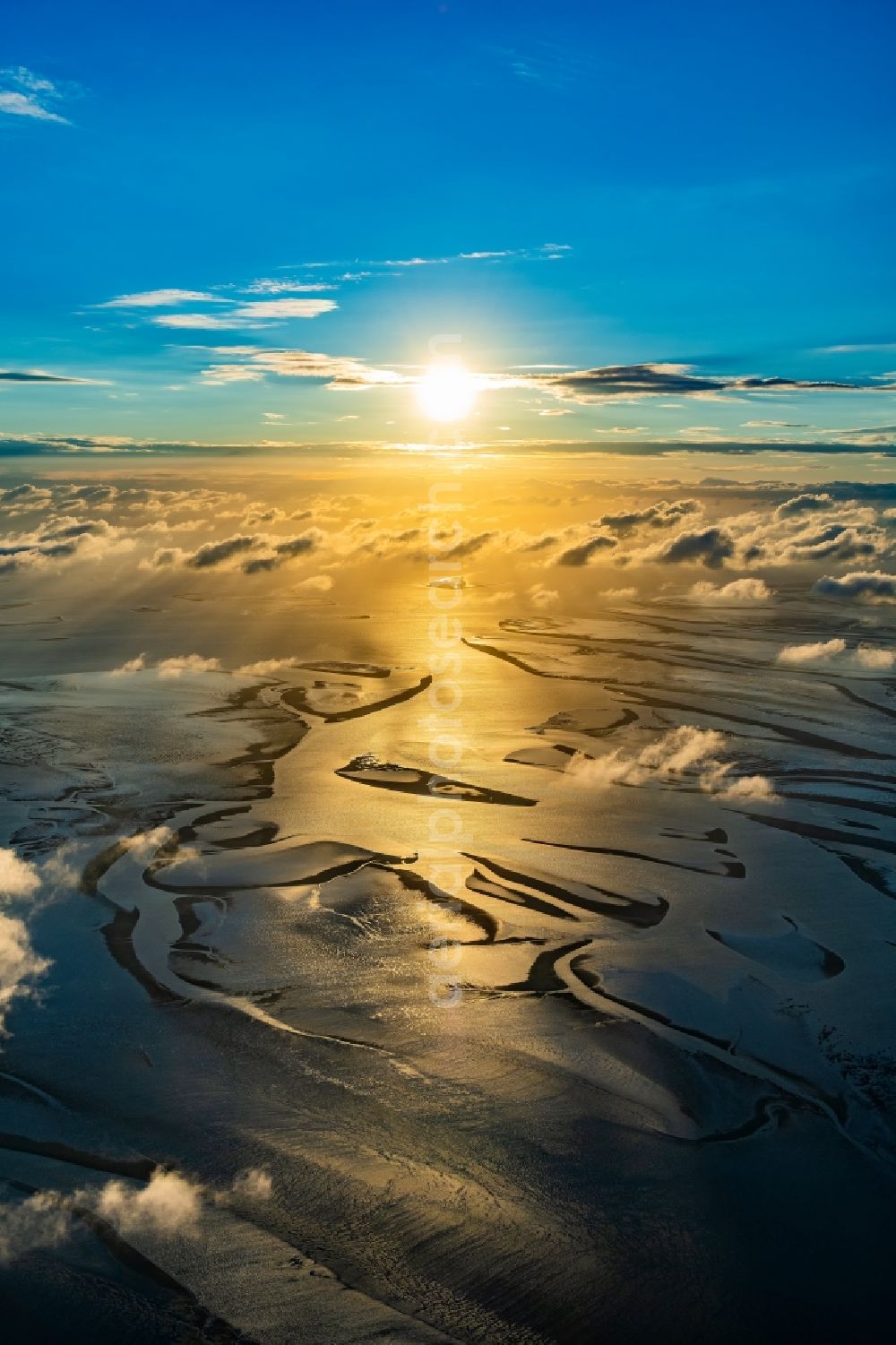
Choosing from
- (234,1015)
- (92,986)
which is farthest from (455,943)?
(92,986)

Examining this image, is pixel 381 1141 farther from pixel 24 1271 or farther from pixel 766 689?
pixel 766 689

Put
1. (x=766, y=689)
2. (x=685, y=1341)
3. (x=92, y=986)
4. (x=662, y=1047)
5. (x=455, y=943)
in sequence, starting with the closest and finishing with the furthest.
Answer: (x=685, y=1341) → (x=662, y=1047) → (x=92, y=986) → (x=455, y=943) → (x=766, y=689)

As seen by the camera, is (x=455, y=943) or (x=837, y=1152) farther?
(x=455, y=943)
